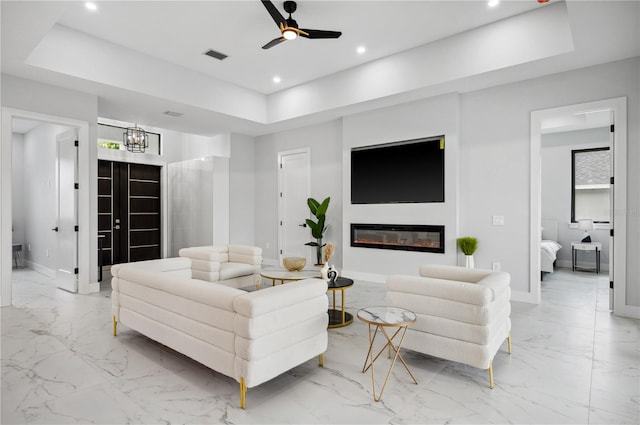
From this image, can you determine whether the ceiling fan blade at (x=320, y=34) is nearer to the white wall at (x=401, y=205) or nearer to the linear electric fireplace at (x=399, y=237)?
the white wall at (x=401, y=205)

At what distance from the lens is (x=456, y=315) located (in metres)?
2.39

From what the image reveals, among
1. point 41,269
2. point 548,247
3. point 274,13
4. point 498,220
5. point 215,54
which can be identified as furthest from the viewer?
point 41,269

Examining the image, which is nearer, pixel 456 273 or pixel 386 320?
pixel 386 320

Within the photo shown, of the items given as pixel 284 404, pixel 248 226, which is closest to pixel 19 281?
pixel 248 226

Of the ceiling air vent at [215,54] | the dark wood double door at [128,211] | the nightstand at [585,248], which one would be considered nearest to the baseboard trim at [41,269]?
the dark wood double door at [128,211]

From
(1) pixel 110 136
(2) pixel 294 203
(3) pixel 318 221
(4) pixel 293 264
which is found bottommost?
(4) pixel 293 264

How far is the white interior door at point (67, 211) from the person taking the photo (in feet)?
16.5

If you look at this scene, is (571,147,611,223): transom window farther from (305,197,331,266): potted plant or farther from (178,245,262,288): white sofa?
(178,245,262,288): white sofa

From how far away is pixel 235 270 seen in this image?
16.0 feet

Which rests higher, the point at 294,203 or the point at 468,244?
the point at 294,203

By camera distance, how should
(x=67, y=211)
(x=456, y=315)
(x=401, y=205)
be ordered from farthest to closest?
(x=401, y=205)
(x=67, y=211)
(x=456, y=315)

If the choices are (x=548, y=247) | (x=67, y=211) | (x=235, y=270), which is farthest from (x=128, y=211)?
(x=548, y=247)

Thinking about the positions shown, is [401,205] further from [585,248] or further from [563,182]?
[563,182]

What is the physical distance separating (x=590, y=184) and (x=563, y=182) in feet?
1.49
